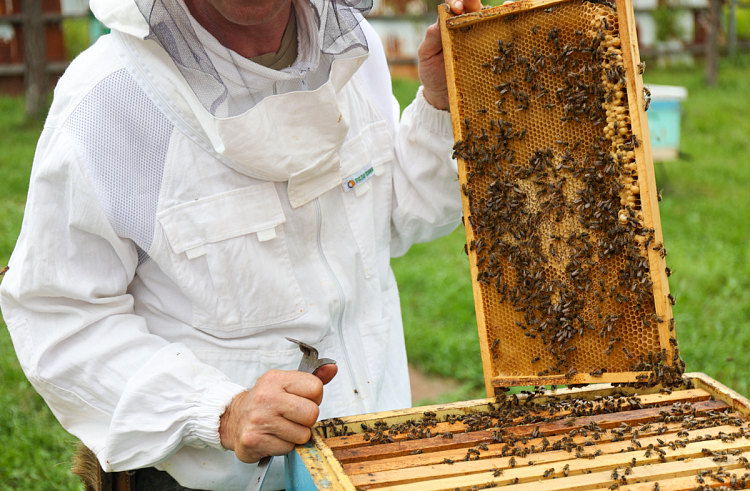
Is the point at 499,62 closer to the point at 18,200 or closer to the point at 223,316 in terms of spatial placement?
the point at 223,316

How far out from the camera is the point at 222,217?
216 cm

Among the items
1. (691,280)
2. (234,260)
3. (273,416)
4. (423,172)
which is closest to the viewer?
(273,416)

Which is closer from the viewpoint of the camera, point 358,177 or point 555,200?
point 555,200

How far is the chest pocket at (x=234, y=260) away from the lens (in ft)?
7.01

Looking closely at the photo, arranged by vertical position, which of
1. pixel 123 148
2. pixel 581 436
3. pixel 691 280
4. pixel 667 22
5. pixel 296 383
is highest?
pixel 123 148

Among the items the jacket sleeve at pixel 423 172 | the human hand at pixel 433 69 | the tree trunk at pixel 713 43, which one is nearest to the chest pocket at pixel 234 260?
the jacket sleeve at pixel 423 172

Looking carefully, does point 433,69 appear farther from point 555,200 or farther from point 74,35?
point 74,35

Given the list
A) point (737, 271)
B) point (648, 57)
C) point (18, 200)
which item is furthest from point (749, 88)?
point (18, 200)

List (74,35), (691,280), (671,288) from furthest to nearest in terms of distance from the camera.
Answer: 1. (74,35)
2. (691,280)
3. (671,288)

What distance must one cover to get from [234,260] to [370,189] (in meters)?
0.61

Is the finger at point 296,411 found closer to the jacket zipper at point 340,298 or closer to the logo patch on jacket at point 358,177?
the jacket zipper at point 340,298

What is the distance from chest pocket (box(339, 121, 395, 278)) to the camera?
8.04ft

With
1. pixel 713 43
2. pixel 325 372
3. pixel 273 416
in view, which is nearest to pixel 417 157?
pixel 325 372

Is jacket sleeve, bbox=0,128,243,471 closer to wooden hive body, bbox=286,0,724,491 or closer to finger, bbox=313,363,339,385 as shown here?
finger, bbox=313,363,339,385
